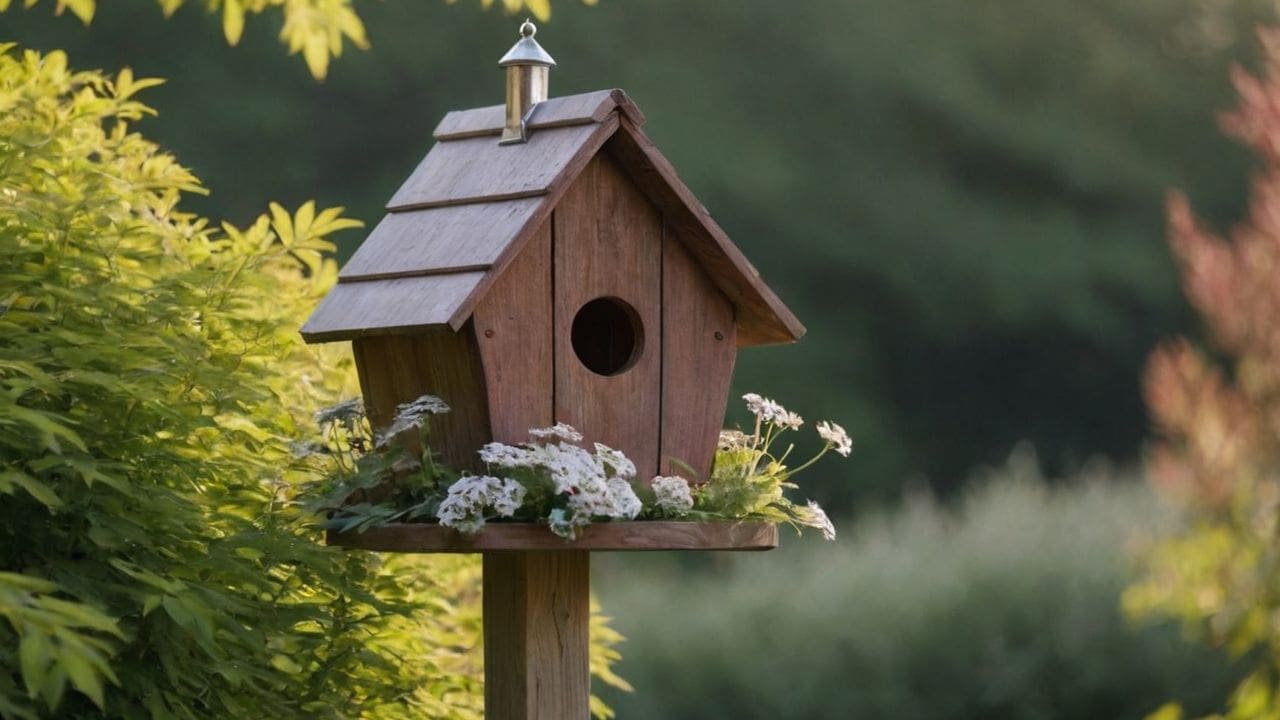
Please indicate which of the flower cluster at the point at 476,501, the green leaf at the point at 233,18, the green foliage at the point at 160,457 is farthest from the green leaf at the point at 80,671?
the green leaf at the point at 233,18

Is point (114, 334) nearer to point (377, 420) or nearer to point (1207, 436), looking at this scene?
point (377, 420)

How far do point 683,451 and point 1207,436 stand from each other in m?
1.19

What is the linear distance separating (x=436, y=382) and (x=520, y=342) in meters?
0.18

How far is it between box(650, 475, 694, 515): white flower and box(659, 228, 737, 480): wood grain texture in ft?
0.44

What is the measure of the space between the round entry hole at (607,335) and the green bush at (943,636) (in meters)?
4.03

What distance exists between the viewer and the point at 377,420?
3162 millimetres

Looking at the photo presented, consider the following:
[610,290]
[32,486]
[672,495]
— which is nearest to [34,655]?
[32,486]

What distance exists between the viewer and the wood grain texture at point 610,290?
299 cm

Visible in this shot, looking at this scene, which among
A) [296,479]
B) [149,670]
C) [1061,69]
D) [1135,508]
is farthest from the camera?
[1061,69]

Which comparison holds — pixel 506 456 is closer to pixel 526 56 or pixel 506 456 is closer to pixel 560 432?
pixel 560 432

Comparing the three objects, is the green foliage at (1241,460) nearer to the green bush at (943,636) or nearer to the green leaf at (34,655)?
the green leaf at (34,655)

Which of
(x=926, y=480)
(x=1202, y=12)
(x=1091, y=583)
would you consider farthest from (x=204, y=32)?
(x=1202, y=12)

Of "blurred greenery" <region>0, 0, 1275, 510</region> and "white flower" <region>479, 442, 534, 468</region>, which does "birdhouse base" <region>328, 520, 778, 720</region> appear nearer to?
"white flower" <region>479, 442, 534, 468</region>

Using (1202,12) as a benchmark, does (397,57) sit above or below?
below
